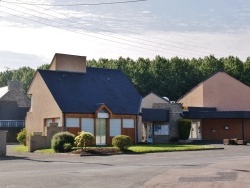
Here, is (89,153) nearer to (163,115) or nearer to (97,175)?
(97,175)

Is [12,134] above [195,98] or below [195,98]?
below

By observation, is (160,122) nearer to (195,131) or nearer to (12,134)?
(195,131)

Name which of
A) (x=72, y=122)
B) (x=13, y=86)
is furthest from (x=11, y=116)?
(x=72, y=122)

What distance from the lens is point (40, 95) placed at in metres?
51.8

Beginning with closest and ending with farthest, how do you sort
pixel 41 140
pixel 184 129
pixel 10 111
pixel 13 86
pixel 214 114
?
pixel 41 140 → pixel 184 129 → pixel 214 114 → pixel 10 111 → pixel 13 86

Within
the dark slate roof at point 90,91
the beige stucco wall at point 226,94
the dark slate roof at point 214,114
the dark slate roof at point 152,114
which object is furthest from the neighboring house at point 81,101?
the beige stucco wall at point 226,94

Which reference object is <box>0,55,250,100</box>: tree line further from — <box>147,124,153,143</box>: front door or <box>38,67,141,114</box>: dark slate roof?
<box>38,67,141,114</box>: dark slate roof

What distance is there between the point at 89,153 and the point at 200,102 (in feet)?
A: 113

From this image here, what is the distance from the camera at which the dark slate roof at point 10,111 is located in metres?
72.5

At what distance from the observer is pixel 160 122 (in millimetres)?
56500

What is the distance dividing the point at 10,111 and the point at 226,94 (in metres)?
30.4

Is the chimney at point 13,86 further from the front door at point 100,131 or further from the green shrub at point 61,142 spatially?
the green shrub at point 61,142

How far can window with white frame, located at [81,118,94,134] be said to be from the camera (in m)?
48.6

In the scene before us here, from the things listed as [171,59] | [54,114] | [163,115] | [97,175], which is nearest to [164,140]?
[163,115]
